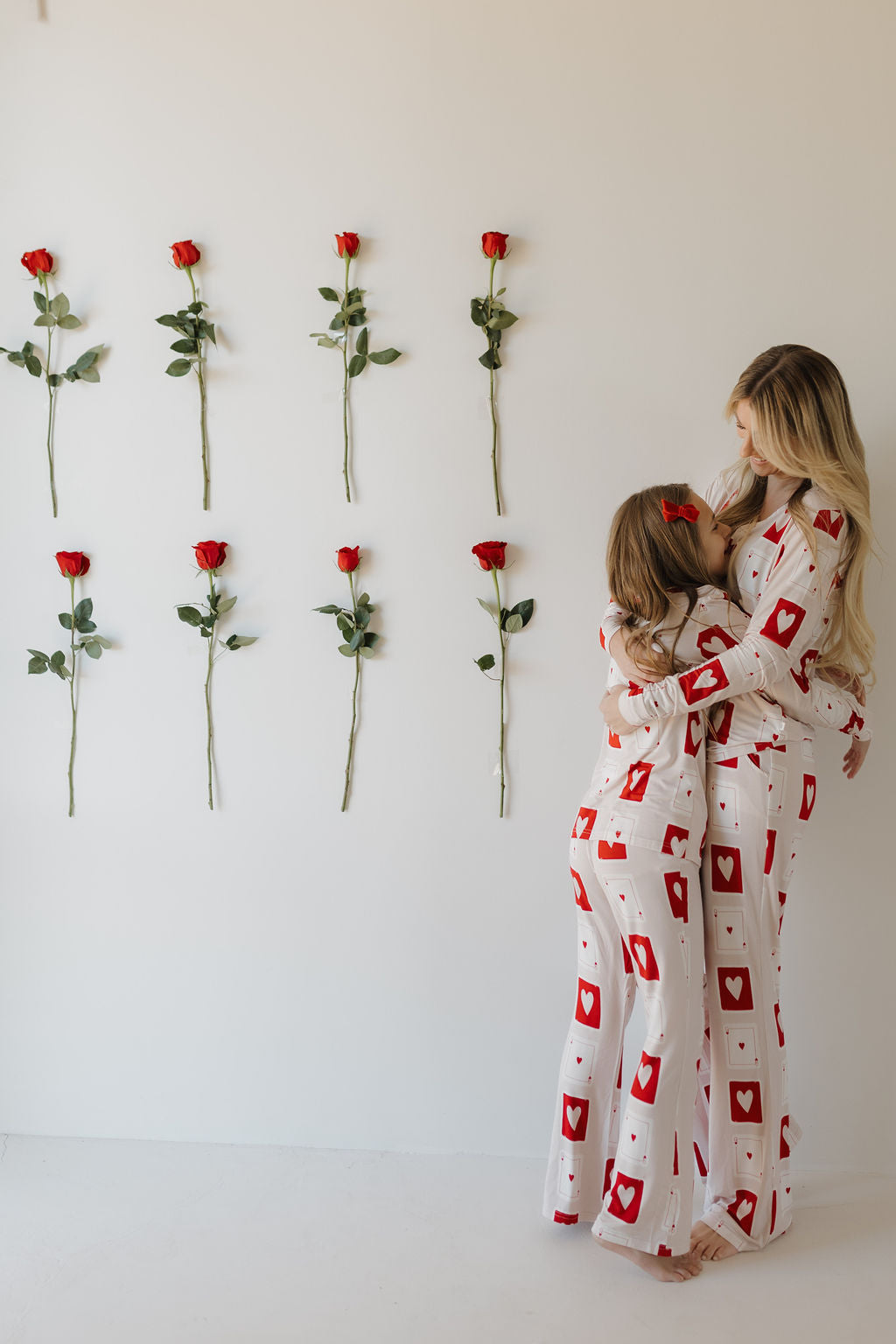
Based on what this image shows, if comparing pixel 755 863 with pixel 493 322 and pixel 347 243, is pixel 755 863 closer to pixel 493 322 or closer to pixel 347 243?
pixel 493 322

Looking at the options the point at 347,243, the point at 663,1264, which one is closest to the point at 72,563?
the point at 347,243

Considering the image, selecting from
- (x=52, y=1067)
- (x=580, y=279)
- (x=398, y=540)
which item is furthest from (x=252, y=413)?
(x=52, y=1067)

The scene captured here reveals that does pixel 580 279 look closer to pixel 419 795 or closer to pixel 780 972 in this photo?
pixel 419 795

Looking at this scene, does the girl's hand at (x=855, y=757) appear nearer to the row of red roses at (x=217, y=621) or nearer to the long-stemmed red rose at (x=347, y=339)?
the row of red roses at (x=217, y=621)

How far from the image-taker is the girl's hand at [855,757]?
2080 millimetres

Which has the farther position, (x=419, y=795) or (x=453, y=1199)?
(x=419, y=795)

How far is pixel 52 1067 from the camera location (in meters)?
2.43

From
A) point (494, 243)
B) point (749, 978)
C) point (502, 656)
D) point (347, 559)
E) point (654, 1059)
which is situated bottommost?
point (654, 1059)

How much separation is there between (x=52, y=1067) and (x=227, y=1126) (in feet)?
1.49

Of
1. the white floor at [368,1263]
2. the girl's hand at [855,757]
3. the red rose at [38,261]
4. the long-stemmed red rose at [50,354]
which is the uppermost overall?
the red rose at [38,261]

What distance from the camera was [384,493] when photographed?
2295 mm

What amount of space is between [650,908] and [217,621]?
119 cm

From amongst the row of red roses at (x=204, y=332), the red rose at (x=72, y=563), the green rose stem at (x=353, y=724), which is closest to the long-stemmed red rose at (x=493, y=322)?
the row of red roses at (x=204, y=332)

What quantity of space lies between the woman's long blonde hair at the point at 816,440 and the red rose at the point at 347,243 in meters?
0.91
